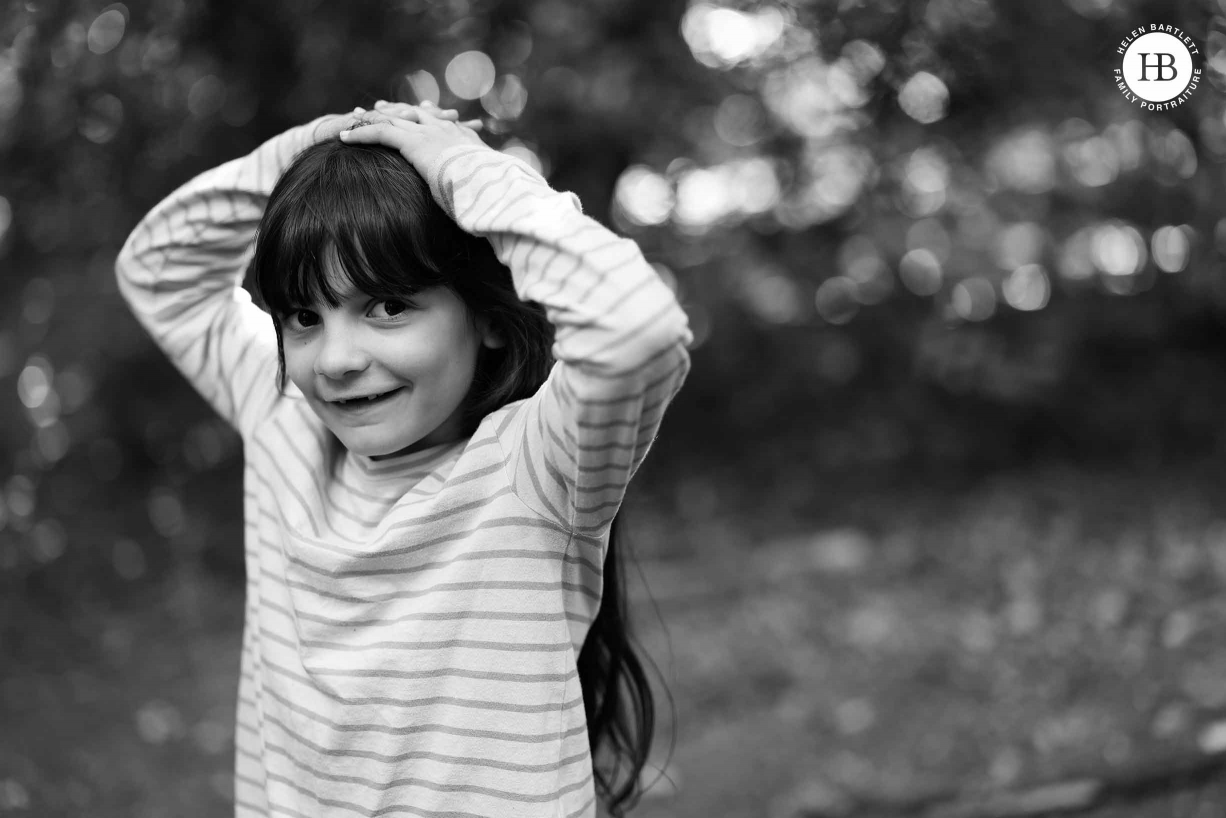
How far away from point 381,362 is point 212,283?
1.89 feet

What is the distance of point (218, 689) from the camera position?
3.42m

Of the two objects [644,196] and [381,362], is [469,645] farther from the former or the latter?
[644,196]

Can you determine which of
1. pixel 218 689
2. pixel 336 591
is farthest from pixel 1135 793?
pixel 218 689

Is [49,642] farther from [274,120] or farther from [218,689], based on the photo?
[274,120]

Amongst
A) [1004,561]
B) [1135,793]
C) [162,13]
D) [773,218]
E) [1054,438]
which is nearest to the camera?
[1135,793]

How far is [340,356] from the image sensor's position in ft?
4.58

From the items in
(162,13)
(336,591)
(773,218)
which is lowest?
(336,591)

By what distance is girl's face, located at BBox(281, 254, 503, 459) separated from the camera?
1413 mm

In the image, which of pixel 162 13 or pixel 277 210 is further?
pixel 162 13

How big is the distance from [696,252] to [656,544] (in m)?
1.09

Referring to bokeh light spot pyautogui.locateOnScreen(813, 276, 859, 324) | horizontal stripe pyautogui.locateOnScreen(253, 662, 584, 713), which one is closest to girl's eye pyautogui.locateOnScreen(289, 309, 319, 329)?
horizontal stripe pyautogui.locateOnScreen(253, 662, 584, 713)
